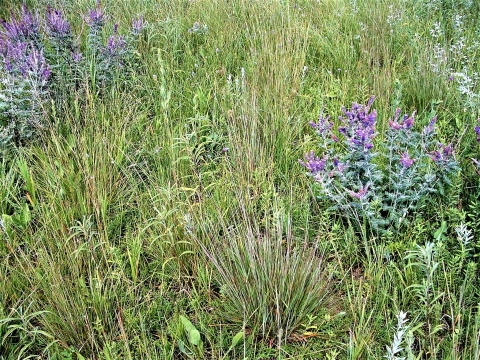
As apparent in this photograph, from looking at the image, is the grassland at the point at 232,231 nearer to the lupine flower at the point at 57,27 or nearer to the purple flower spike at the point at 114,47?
the purple flower spike at the point at 114,47

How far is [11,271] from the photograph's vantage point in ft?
6.01

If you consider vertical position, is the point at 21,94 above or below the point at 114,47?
below

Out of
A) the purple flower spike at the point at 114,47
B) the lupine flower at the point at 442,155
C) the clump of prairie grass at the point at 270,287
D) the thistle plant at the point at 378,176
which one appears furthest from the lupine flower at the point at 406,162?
the purple flower spike at the point at 114,47

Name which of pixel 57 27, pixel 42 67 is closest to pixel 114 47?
pixel 57 27

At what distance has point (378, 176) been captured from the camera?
201cm

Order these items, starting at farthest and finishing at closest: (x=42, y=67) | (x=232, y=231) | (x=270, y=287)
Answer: (x=42, y=67) → (x=232, y=231) → (x=270, y=287)

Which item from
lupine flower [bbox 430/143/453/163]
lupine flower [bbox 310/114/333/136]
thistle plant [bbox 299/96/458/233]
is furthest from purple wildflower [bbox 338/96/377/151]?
lupine flower [bbox 430/143/453/163]

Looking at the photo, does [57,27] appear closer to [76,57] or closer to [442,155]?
[76,57]

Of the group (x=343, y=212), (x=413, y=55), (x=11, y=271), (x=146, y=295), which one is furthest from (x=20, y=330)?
(x=413, y=55)

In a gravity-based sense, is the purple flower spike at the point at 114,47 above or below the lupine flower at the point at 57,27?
below

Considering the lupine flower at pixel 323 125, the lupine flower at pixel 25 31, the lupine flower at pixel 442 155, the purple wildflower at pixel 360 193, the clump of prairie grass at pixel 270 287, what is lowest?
the clump of prairie grass at pixel 270 287

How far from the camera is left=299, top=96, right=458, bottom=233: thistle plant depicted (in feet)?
6.49

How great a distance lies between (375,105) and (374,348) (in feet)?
5.98

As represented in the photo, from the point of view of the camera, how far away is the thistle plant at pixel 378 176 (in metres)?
1.98
